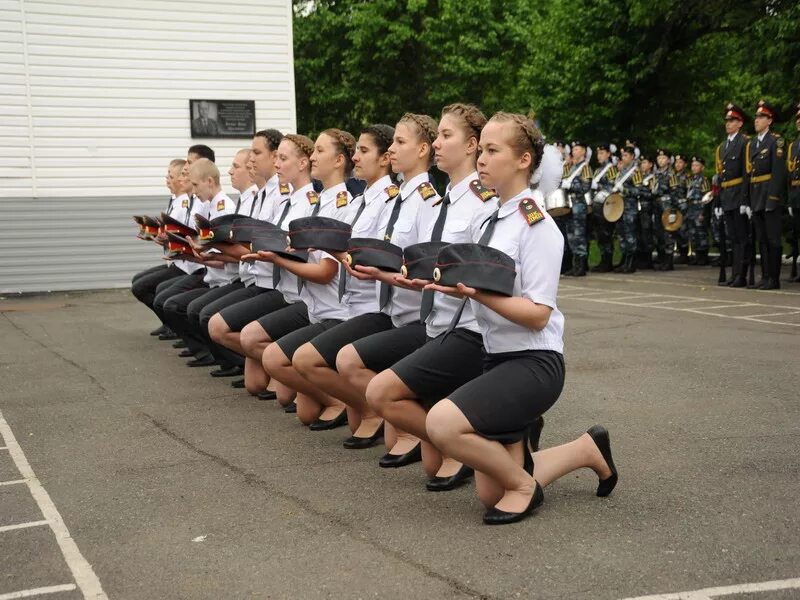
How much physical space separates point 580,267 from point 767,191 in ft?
16.4

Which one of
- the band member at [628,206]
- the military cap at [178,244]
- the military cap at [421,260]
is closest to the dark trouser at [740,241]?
the band member at [628,206]

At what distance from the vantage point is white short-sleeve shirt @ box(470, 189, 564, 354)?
4820 mm

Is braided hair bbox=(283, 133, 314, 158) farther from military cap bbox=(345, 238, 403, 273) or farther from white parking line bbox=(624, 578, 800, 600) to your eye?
white parking line bbox=(624, 578, 800, 600)

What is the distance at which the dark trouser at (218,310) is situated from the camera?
8.84 metres

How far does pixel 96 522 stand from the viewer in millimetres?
5141

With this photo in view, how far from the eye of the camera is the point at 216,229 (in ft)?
26.0

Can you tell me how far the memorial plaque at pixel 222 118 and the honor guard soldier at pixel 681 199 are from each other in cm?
808

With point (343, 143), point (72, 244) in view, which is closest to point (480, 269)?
point (343, 143)

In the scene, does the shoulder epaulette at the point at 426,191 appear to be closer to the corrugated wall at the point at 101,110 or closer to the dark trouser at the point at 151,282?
the dark trouser at the point at 151,282

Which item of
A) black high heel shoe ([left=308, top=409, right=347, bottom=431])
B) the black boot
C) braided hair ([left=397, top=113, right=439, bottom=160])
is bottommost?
the black boot

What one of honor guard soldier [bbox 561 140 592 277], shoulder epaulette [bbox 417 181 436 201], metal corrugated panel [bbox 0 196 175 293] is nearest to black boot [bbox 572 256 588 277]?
honor guard soldier [bbox 561 140 592 277]

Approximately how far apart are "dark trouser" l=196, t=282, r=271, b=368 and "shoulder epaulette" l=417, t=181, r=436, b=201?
2707mm

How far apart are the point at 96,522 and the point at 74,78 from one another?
46.7ft

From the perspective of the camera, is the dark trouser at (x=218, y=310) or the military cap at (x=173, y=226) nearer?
the dark trouser at (x=218, y=310)
